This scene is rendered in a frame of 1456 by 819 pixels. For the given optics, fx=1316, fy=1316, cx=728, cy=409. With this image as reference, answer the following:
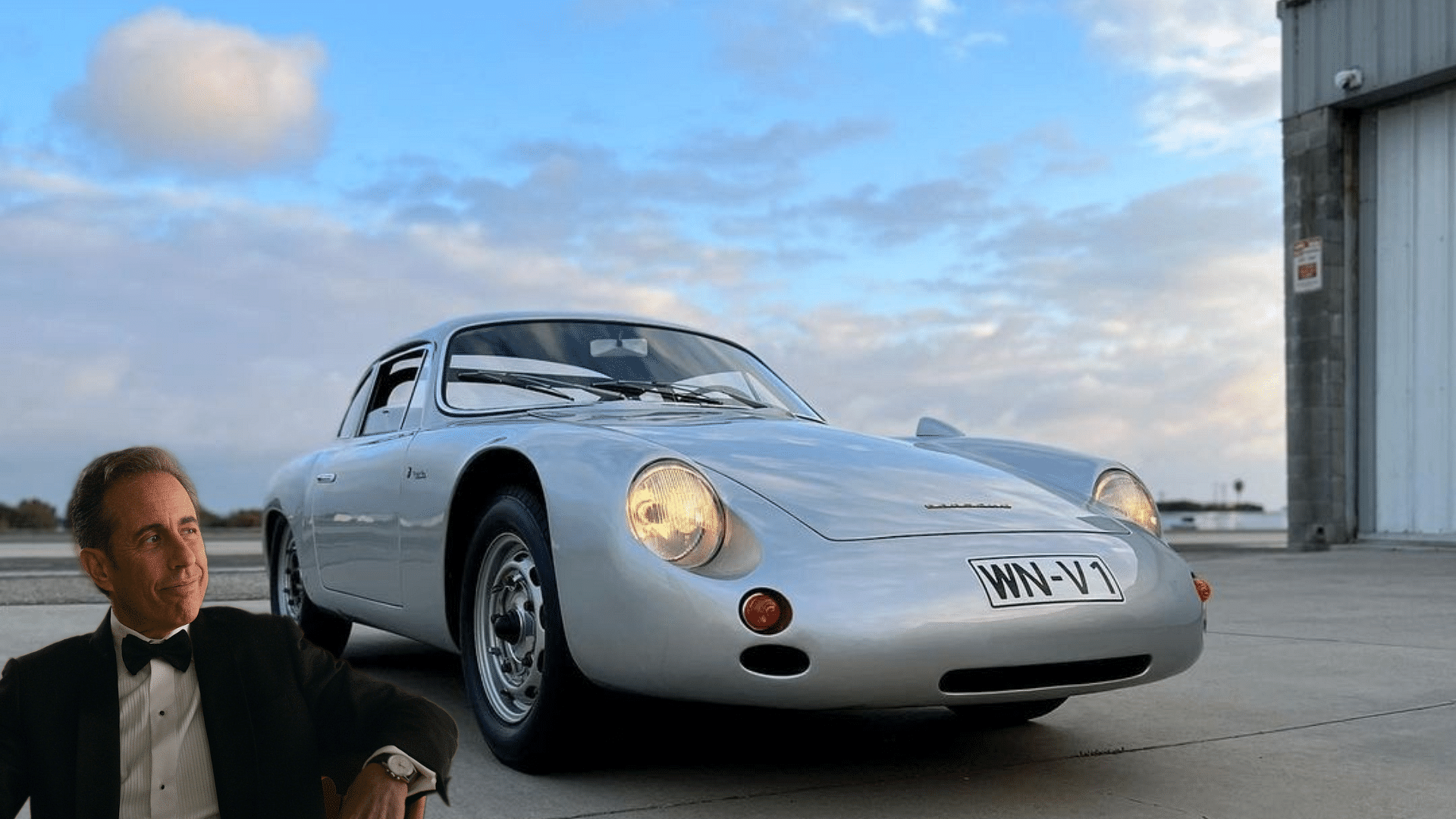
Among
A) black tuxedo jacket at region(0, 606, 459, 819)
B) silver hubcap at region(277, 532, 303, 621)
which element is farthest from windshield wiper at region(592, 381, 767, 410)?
black tuxedo jacket at region(0, 606, 459, 819)

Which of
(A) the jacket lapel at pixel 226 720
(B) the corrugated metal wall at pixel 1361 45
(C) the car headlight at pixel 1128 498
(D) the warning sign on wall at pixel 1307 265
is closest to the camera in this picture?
(A) the jacket lapel at pixel 226 720

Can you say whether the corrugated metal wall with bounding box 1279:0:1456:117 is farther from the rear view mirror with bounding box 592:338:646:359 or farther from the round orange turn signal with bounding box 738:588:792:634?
the round orange turn signal with bounding box 738:588:792:634

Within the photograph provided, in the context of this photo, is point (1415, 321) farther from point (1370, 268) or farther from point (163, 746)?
point (163, 746)

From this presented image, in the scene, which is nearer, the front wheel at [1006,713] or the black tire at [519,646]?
the black tire at [519,646]

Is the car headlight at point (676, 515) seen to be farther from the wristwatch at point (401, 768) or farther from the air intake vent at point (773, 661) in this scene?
the wristwatch at point (401, 768)

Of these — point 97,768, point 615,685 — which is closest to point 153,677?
point 97,768

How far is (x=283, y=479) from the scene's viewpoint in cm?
571

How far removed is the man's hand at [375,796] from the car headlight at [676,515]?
150cm

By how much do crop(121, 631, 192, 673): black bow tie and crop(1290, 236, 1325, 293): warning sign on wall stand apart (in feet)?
48.0

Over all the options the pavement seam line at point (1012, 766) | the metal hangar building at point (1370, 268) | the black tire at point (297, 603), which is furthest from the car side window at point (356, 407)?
the metal hangar building at point (1370, 268)

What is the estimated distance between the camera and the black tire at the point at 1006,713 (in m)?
4.02

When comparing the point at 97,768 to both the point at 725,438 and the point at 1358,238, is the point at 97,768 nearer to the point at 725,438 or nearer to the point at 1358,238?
the point at 725,438

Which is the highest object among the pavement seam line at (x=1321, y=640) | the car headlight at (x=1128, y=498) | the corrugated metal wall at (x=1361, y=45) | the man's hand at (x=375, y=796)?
the corrugated metal wall at (x=1361, y=45)

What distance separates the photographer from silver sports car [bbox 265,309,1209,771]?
9.53 feet
